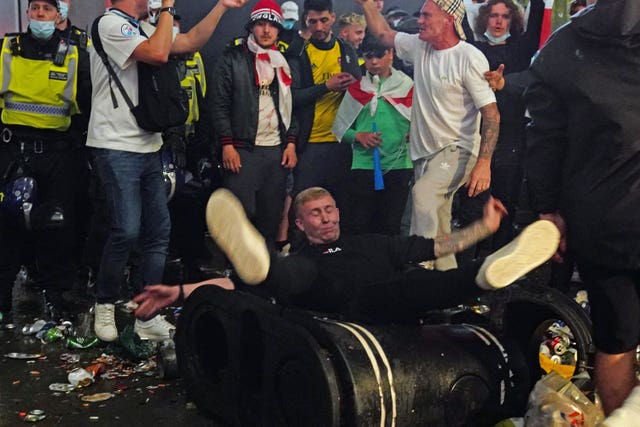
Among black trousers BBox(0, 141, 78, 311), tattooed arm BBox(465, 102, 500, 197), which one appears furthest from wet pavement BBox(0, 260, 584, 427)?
tattooed arm BBox(465, 102, 500, 197)

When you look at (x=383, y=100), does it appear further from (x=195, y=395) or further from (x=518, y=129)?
(x=195, y=395)

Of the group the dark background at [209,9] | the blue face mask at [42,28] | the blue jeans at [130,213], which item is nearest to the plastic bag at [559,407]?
the blue jeans at [130,213]

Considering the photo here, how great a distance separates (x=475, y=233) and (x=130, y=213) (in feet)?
5.85

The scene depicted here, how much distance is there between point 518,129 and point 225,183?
195cm

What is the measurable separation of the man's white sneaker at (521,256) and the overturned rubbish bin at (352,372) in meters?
0.31

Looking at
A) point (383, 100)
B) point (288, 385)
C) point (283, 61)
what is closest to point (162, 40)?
point (283, 61)

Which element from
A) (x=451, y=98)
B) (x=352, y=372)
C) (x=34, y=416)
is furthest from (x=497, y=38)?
(x=34, y=416)

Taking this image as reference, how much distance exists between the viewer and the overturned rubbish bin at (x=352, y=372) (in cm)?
252

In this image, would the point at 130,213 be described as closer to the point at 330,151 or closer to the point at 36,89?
the point at 36,89

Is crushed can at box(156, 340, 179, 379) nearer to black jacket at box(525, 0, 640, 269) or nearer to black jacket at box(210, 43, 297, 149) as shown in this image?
black jacket at box(210, 43, 297, 149)

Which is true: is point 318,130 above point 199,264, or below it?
above

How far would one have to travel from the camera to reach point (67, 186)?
183 inches

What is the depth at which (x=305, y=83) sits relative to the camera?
17.3 feet

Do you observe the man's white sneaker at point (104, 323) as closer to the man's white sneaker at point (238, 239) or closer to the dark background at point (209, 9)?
the man's white sneaker at point (238, 239)
